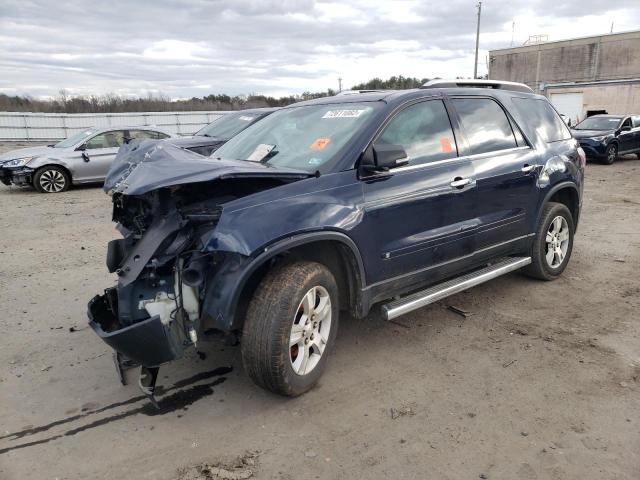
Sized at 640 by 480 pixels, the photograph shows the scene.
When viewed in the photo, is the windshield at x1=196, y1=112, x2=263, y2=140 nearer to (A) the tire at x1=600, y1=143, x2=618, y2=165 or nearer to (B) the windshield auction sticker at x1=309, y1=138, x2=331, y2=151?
(B) the windshield auction sticker at x1=309, y1=138, x2=331, y2=151

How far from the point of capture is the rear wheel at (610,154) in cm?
1684

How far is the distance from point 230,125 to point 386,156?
25.5 ft

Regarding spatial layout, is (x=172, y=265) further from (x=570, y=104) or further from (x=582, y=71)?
(x=582, y=71)

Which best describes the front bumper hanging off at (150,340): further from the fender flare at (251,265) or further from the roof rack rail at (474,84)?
the roof rack rail at (474,84)

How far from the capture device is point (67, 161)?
11867 mm

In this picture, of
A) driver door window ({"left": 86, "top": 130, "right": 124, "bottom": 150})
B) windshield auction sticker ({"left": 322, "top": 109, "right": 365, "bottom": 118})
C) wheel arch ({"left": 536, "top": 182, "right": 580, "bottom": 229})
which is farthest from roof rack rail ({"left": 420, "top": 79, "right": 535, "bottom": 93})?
driver door window ({"left": 86, "top": 130, "right": 124, "bottom": 150})

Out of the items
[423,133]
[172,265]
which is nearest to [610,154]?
[423,133]

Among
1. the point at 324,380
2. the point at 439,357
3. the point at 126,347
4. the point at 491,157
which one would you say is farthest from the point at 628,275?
the point at 126,347

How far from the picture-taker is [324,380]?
361cm

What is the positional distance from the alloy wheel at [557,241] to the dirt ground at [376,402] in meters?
0.35

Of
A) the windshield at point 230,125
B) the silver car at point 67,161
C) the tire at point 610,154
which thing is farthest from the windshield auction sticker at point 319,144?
the tire at point 610,154

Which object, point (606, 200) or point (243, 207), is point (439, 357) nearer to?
point (243, 207)

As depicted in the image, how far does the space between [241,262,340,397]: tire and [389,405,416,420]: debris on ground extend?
56cm

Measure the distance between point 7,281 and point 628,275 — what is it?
22.3 ft
